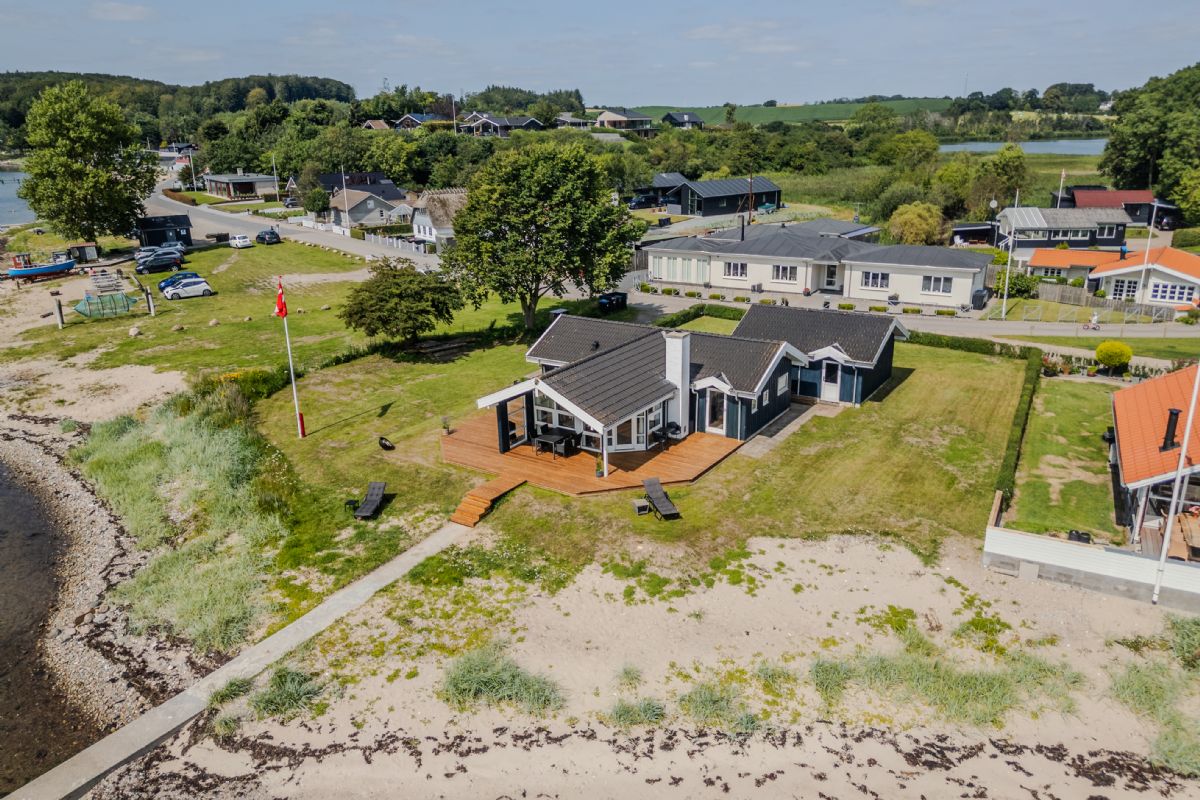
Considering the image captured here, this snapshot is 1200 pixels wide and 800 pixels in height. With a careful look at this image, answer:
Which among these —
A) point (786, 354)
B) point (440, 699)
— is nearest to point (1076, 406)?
point (786, 354)

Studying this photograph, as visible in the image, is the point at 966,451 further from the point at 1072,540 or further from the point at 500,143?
the point at 500,143

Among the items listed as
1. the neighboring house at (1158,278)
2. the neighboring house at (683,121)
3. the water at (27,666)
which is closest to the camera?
the water at (27,666)

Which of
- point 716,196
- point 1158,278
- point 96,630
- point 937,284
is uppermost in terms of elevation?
point 716,196

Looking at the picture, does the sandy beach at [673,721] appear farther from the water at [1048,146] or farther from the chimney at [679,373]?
the water at [1048,146]

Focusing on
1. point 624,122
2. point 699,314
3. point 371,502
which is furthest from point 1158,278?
point 624,122

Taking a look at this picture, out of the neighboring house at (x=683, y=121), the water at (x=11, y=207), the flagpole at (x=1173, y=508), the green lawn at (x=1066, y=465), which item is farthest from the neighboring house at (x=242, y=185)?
the flagpole at (x=1173, y=508)

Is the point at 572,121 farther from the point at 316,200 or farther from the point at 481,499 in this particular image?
the point at 481,499

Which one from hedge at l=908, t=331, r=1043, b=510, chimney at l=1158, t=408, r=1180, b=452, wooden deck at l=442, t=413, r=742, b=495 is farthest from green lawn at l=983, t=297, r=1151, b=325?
wooden deck at l=442, t=413, r=742, b=495
